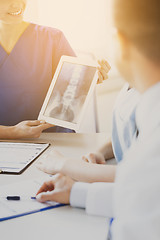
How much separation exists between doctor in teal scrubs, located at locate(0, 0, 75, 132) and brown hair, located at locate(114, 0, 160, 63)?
1.03 meters

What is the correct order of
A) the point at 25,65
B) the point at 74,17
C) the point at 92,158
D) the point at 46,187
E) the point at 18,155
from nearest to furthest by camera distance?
the point at 46,187, the point at 92,158, the point at 18,155, the point at 25,65, the point at 74,17

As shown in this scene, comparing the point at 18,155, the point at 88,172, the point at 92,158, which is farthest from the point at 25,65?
the point at 88,172

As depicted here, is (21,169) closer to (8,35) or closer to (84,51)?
(8,35)

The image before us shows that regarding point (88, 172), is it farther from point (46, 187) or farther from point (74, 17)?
point (74, 17)

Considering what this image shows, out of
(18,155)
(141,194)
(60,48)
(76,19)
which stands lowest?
(18,155)

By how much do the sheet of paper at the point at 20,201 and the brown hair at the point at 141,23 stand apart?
368 mm

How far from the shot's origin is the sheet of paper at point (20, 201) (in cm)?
60

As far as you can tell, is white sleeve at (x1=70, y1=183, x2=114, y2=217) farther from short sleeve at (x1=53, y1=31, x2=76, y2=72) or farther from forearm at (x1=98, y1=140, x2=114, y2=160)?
short sleeve at (x1=53, y1=31, x2=76, y2=72)

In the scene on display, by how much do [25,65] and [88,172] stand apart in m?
0.82

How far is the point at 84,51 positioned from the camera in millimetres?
2381

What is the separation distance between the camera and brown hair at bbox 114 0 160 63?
15.5 inches

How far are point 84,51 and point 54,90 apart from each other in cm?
130

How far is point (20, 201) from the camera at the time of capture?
644 millimetres

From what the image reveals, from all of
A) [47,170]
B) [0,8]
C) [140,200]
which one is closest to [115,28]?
[140,200]
